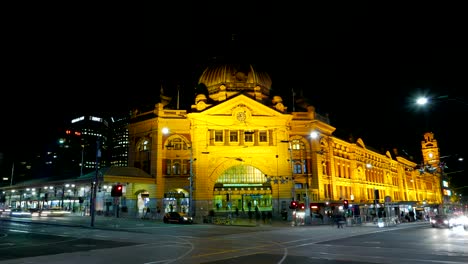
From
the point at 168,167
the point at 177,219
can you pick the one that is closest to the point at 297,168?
the point at 168,167

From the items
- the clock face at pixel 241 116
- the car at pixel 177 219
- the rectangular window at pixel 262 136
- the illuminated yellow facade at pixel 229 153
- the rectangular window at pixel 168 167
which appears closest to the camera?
the car at pixel 177 219

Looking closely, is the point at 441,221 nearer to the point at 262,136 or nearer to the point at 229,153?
the point at 262,136

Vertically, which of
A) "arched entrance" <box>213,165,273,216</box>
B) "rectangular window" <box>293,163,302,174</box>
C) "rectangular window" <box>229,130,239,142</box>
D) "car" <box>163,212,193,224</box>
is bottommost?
"car" <box>163,212,193,224</box>

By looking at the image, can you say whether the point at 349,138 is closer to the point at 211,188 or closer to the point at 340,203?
the point at 340,203

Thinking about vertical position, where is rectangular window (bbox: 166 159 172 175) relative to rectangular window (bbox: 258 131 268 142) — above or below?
below

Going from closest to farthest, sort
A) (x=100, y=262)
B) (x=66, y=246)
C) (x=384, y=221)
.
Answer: (x=100, y=262), (x=66, y=246), (x=384, y=221)

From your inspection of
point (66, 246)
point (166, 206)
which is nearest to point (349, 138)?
point (166, 206)

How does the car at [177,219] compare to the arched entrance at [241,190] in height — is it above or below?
below

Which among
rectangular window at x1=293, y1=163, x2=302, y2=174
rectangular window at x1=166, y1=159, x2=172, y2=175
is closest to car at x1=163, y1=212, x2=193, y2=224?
rectangular window at x1=166, y1=159, x2=172, y2=175

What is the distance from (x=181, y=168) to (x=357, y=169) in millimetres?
39969

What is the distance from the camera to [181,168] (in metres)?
61.1

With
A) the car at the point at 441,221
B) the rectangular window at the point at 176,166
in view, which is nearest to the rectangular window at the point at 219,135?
the rectangular window at the point at 176,166

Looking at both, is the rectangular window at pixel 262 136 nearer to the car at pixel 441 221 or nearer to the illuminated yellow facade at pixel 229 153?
the illuminated yellow facade at pixel 229 153

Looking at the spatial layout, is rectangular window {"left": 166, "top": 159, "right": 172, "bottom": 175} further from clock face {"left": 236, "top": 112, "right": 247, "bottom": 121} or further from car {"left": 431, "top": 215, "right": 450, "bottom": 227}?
car {"left": 431, "top": 215, "right": 450, "bottom": 227}
